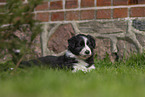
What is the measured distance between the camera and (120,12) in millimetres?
4770

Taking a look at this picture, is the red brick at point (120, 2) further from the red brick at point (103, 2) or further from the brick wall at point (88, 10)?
the red brick at point (103, 2)

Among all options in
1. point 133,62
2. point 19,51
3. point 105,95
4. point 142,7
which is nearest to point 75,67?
point 133,62

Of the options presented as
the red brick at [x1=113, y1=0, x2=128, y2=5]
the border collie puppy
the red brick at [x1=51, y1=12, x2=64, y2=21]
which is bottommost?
the border collie puppy

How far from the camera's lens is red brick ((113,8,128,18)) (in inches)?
186

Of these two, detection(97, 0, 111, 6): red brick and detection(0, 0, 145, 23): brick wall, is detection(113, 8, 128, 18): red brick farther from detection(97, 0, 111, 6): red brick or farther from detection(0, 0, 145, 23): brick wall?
detection(97, 0, 111, 6): red brick

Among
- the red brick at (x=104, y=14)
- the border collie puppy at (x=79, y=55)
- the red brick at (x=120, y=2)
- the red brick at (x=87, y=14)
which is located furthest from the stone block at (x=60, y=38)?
the red brick at (x=120, y=2)

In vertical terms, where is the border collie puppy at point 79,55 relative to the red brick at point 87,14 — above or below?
below

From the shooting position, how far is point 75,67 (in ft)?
13.1

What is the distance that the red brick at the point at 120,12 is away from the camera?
473 centimetres

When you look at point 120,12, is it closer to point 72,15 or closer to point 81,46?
point 72,15

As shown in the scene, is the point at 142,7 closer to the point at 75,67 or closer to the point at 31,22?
the point at 75,67

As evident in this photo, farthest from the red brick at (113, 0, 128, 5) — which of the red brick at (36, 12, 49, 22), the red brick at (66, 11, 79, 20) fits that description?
the red brick at (36, 12, 49, 22)

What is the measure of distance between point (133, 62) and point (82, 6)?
185 centimetres

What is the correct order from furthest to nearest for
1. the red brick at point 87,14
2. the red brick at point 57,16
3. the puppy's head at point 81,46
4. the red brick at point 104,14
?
the red brick at point 57,16 < the red brick at point 87,14 < the red brick at point 104,14 < the puppy's head at point 81,46
